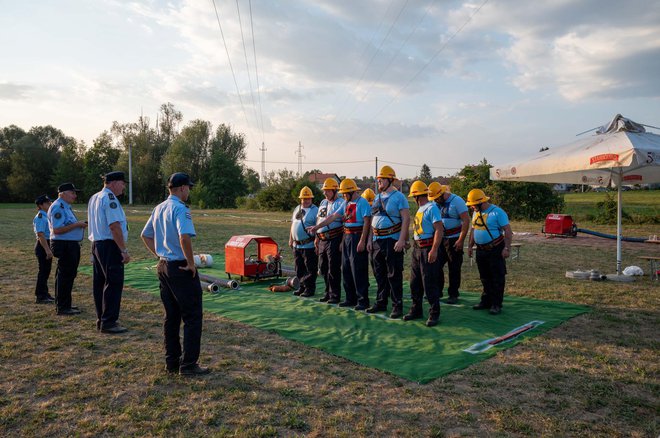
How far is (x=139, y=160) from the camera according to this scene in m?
63.4

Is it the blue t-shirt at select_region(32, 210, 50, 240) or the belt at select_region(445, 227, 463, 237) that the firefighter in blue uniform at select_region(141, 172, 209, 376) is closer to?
the blue t-shirt at select_region(32, 210, 50, 240)

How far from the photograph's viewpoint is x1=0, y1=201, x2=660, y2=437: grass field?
3.82 m

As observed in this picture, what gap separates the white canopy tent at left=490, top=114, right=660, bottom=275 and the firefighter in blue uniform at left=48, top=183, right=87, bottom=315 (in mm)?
8477

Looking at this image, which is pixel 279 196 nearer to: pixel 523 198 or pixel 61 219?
pixel 523 198

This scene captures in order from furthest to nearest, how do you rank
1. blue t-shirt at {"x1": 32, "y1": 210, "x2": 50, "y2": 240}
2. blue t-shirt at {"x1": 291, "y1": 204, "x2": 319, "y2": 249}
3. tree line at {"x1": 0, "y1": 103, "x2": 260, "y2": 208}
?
1. tree line at {"x1": 0, "y1": 103, "x2": 260, "y2": 208}
2. blue t-shirt at {"x1": 291, "y1": 204, "x2": 319, "y2": 249}
3. blue t-shirt at {"x1": 32, "y1": 210, "x2": 50, "y2": 240}

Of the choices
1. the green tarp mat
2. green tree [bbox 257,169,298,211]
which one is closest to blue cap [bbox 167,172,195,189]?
the green tarp mat

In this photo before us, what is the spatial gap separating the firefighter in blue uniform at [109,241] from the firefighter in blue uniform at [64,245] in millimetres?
1024

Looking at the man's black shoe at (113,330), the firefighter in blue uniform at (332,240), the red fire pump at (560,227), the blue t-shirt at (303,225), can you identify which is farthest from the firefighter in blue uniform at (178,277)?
the red fire pump at (560,227)

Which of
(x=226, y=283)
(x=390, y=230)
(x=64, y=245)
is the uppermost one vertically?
(x=390, y=230)

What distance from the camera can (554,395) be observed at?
4418 millimetres

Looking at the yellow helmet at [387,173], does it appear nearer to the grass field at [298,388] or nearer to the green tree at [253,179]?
the grass field at [298,388]

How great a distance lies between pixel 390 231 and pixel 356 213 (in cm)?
78

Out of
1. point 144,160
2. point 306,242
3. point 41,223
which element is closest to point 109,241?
point 41,223

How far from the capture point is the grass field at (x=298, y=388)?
382 cm
